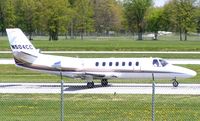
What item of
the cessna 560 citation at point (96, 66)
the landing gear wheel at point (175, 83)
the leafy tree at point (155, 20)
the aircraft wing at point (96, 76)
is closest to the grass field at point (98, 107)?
the aircraft wing at point (96, 76)

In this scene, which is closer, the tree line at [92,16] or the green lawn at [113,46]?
the green lawn at [113,46]

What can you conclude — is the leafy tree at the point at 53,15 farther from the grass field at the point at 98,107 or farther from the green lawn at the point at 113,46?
the grass field at the point at 98,107

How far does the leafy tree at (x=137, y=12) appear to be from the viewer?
139 meters

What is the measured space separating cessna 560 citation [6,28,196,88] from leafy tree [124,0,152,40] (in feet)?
347

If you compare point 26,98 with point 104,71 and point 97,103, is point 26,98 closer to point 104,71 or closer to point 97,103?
point 97,103

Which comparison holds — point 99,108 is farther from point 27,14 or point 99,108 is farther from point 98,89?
point 27,14

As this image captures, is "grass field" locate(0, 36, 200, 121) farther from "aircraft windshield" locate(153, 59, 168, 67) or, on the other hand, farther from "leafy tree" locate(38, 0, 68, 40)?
"leafy tree" locate(38, 0, 68, 40)

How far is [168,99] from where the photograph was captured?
25469 mm

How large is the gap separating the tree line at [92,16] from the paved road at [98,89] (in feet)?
268

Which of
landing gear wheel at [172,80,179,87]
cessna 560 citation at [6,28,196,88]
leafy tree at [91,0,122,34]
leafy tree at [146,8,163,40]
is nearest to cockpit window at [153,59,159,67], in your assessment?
cessna 560 citation at [6,28,196,88]

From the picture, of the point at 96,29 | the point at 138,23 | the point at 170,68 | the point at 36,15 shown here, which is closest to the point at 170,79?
the point at 170,68

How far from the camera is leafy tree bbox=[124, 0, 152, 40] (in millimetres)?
139375

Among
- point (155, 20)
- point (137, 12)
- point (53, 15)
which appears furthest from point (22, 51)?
point (155, 20)

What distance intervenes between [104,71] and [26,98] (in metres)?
7.80
